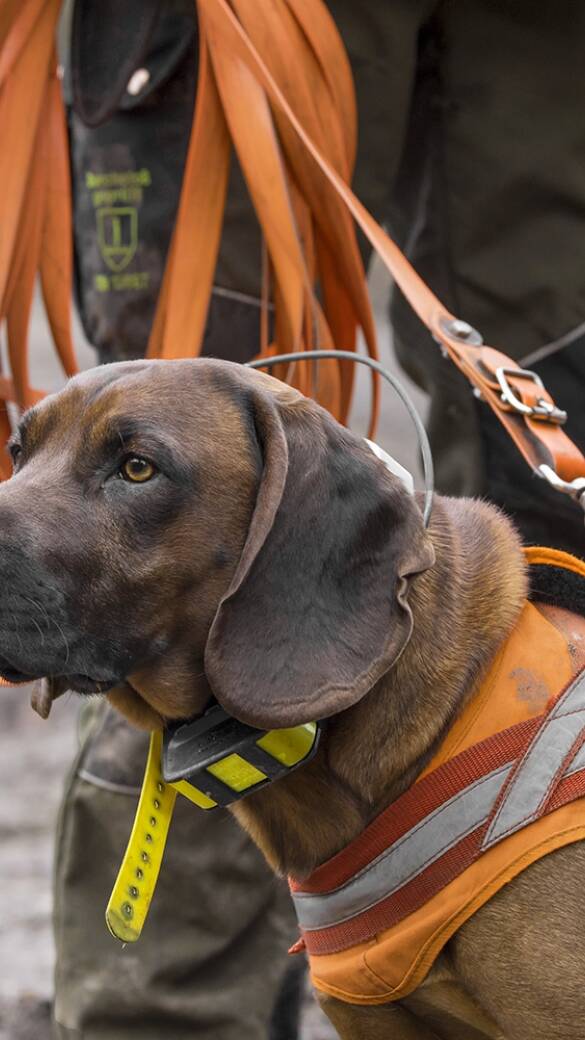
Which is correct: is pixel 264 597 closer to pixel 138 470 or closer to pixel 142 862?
pixel 138 470

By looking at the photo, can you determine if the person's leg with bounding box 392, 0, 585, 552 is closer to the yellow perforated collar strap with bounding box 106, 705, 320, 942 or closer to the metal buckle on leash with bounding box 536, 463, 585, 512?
the metal buckle on leash with bounding box 536, 463, 585, 512

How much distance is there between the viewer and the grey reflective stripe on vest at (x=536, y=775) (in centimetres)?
237

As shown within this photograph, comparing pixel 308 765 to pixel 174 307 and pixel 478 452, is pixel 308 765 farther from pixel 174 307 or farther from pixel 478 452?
pixel 478 452

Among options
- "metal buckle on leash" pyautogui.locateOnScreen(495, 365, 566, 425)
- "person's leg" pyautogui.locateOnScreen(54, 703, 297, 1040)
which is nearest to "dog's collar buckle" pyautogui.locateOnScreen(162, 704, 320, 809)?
"metal buckle on leash" pyautogui.locateOnScreen(495, 365, 566, 425)

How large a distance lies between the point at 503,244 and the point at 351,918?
1580mm

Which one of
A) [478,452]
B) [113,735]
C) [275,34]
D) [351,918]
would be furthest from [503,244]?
[351,918]

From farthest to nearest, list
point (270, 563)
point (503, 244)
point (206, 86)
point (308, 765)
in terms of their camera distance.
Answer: point (503, 244) → point (206, 86) → point (308, 765) → point (270, 563)

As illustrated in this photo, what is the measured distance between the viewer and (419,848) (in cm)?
243

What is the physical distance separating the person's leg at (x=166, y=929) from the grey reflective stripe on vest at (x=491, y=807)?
102 cm

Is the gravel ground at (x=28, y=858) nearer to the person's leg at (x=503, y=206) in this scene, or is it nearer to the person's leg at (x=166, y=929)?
the person's leg at (x=166, y=929)

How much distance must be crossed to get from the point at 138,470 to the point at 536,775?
0.73m

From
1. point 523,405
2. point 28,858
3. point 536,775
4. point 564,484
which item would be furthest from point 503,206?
point 28,858

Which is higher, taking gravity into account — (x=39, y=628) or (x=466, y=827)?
(x=39, y=628)

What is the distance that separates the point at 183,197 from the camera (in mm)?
3117
